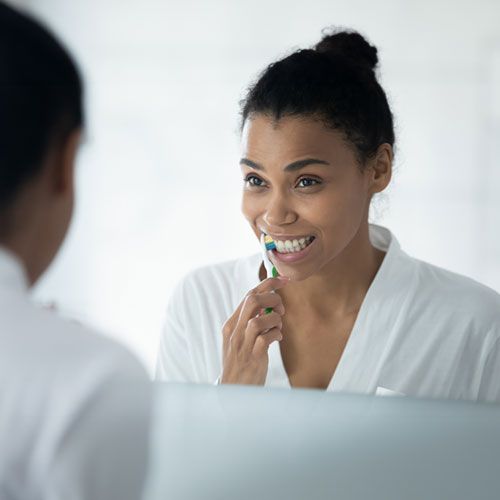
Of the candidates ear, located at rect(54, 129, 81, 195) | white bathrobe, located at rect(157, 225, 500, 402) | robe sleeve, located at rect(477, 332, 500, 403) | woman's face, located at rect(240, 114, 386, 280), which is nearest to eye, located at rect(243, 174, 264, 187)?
woman's face, located at rect(240, 114, 386, 280)

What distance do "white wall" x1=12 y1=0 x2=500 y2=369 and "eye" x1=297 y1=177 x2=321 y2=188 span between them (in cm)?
11

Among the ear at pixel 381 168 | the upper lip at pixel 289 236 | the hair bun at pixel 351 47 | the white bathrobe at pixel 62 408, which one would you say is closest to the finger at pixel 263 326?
the upper lip at pixel 289 236

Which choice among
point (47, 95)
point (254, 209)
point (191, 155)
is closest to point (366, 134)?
point (254, 209)

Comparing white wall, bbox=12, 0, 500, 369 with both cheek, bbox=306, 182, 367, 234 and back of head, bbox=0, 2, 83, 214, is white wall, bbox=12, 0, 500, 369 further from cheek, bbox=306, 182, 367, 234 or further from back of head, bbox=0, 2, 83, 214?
back of head, bbox=0, 2, 83, 214

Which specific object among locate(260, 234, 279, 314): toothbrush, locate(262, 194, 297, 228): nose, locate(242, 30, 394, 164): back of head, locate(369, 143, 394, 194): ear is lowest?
locate(260, 234, 279, 314): toothbrush

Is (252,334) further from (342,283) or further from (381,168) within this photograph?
(381,168)

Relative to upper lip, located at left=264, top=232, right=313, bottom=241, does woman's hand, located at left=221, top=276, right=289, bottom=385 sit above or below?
below

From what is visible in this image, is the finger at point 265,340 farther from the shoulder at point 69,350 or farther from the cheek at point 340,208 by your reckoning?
the shoulder at point 69,350

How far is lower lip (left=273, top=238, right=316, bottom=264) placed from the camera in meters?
0.99

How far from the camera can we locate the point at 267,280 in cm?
102

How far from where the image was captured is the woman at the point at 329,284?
3.08ft

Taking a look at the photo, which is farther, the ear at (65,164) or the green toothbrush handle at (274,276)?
the green toothbrush handle at (274,276)

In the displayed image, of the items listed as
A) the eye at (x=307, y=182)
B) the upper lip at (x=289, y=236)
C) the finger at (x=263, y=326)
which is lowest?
the finger at (x=263, y=326)

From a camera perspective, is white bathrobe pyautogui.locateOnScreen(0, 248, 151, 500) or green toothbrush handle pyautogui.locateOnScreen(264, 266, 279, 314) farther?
green toothbrush handle pyautogui.locateOnScreen(264, 266, 279, 314)
